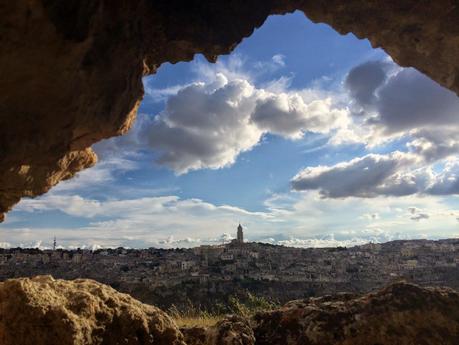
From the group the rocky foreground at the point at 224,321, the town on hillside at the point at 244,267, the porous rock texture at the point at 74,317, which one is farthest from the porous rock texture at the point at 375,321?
the town on hillside at the point at 244,267

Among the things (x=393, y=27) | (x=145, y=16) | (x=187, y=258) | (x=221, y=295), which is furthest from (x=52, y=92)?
(x=187, y=258)

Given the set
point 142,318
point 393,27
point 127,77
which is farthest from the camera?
point 393,27

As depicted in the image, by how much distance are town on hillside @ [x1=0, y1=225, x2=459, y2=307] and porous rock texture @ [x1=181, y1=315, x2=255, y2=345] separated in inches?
1383

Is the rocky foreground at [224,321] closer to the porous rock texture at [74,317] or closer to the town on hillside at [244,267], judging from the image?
the porous rock texture at [74,317]

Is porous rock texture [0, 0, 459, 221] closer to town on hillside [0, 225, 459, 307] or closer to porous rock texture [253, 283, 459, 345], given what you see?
porous rock texture [253, 283, 459, 345]

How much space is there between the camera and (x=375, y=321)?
15.9 feet

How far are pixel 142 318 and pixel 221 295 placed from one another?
39851mm

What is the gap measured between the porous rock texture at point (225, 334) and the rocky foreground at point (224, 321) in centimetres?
1

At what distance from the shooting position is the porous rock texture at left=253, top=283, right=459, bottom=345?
15.6ft

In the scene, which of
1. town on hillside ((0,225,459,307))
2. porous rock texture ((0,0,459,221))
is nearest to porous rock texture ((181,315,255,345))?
porous rock texture ((0,0,459,221))

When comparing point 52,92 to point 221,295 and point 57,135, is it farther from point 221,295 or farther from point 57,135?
point 221,295

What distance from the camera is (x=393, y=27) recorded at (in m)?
7.21

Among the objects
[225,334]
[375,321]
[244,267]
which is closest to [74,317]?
[225,334]

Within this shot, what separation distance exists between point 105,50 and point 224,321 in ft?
11.0
